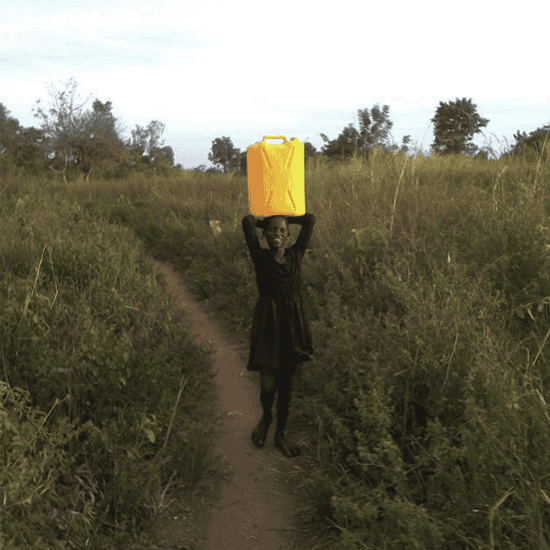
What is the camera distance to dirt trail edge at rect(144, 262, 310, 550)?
271 cm

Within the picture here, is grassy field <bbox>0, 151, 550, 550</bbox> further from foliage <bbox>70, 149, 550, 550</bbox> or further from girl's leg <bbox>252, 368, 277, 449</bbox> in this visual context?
girl's leg <bbox>252, 368, 277, 449</bbox>

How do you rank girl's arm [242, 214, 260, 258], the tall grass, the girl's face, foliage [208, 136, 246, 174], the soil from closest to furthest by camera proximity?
the tall grass
the soil
the girl's face
girl's arm [242, 214, 260, 258]
foliage [208, 136, 246, 174]

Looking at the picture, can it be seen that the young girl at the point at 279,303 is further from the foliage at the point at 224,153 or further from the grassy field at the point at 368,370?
the foliage at the point at 224,153

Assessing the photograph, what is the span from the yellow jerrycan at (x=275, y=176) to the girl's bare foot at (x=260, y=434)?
1648mm

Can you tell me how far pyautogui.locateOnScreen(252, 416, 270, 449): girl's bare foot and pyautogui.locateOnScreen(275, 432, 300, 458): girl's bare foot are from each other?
11 cm

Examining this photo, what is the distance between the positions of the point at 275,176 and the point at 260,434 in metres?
1.96

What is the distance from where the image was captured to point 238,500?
302 cm

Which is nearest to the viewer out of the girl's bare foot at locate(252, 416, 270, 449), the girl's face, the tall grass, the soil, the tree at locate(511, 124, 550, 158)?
the tall grass

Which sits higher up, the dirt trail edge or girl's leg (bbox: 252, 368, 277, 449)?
girl's leg (bbox: 252, 368, 277, 449)

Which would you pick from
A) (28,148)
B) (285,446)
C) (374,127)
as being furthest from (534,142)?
(28,148)

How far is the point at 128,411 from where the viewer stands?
3.27 metres

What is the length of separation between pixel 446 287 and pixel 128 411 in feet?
8.69

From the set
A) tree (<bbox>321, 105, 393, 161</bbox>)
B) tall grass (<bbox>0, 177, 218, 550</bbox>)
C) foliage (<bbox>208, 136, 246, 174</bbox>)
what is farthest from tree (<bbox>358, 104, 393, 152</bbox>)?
foliage (<bbox>208, 136, 246, 174</bbox>)

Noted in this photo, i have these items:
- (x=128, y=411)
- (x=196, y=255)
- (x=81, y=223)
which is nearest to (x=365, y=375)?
(x=128, y=411)
